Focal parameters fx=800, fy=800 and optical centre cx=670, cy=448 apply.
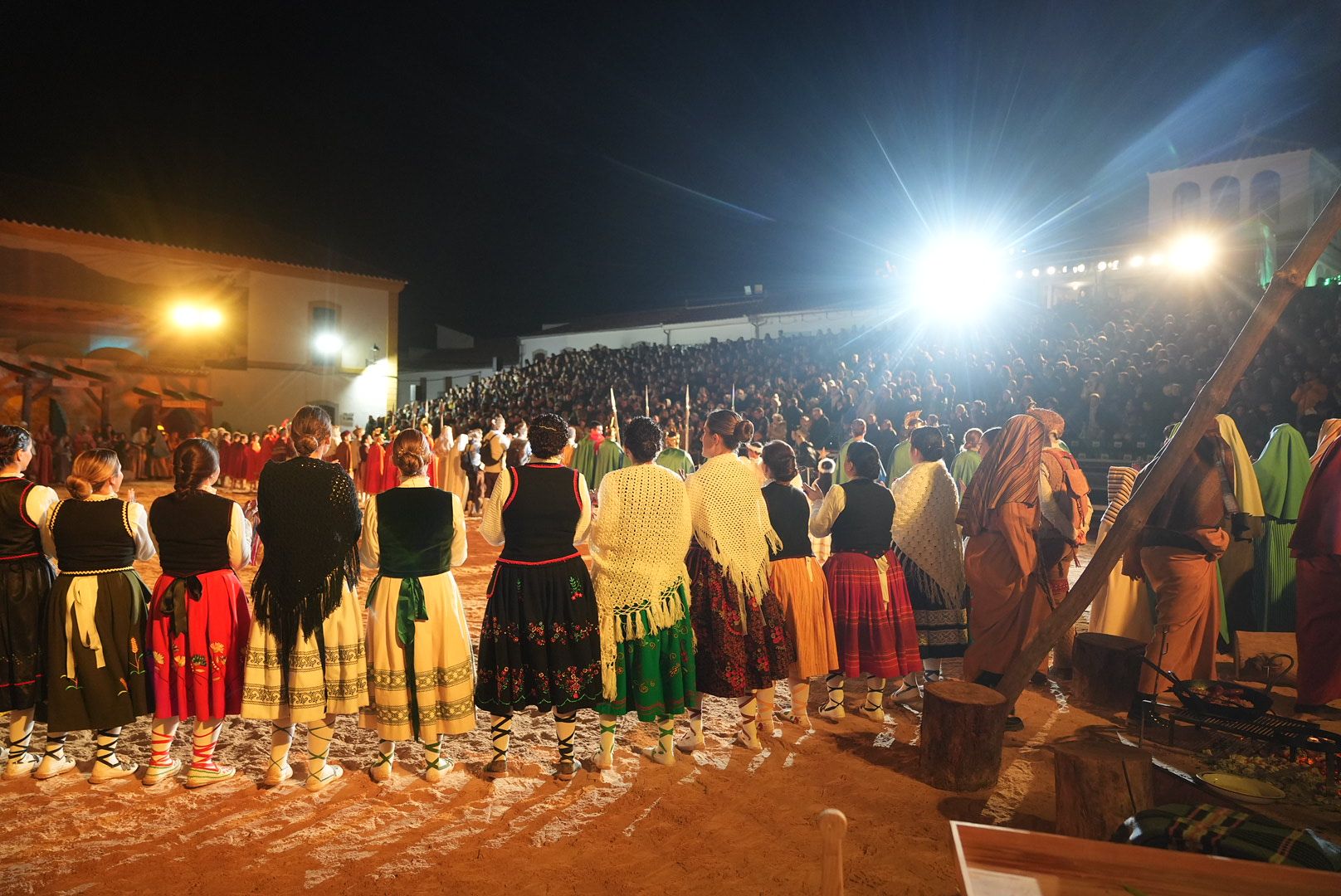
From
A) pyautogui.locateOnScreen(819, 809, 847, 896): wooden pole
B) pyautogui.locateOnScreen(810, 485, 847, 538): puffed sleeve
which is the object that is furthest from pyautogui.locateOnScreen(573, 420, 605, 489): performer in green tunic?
pyautogui.locateOnScreen(819, 809, 847, 896): wooden pole

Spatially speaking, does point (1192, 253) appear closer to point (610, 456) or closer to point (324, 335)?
point (610, 456)

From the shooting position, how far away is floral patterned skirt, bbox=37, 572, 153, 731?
3.84m

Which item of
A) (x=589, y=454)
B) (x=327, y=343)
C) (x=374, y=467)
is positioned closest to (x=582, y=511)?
(x=589, y=454)

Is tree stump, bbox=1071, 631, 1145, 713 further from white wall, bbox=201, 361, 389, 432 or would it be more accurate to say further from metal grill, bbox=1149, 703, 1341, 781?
white wall, bbox=201, 361, 389, 432

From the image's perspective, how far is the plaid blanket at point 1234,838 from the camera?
2.09 m

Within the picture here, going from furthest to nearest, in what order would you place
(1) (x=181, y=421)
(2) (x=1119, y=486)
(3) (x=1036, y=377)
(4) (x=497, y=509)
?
(1) (x=181, y=421)
(3) (x=1036, y=377)
(2) (x=1119, y=486)
(4) (x=497, y=509)

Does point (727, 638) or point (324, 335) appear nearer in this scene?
point (727, 638)

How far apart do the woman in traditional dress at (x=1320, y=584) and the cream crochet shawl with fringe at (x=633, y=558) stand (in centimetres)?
386

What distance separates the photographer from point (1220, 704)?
423cm

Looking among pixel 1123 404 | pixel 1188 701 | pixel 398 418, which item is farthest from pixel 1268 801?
pixel 398 418

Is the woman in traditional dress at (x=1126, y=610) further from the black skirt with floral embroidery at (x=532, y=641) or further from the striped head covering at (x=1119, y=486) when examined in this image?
the black skirt with floral embroidery at (x=532, y=641)

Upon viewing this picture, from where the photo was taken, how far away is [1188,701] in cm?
420

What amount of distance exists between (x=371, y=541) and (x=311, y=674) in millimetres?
694

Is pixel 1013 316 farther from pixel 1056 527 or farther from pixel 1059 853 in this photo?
pixel 1059 853
